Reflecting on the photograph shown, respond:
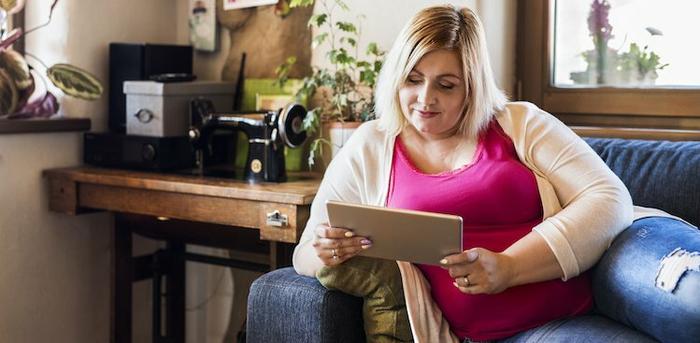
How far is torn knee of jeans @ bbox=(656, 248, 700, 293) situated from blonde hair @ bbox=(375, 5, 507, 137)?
498mm

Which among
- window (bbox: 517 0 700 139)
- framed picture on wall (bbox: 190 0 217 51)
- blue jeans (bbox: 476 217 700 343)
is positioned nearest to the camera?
blue jeans (bbox: 476 217 700 343)

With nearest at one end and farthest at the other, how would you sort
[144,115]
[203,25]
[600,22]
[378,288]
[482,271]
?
[482,271]
[378,288]
[600,22]
[144,115]
[203,25]

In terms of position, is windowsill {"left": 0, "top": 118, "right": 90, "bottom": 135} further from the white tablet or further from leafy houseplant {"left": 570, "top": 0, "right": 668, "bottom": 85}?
leafy houseplant {"left": 570, "top": 0, "right": 668, "bottom": 85}

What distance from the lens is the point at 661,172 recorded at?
6.57 ft

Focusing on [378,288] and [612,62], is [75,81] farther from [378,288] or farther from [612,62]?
[612,62]

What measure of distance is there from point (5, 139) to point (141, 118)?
38cm

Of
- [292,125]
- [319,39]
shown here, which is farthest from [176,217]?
[319,39]

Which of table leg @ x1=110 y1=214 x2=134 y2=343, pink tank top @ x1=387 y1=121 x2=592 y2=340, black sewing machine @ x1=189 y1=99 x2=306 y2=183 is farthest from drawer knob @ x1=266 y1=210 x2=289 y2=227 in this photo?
table leg @ x1=110 y1=214 x2=134 y2=343

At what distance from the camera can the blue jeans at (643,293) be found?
153 centimetres

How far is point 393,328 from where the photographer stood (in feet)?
5.99

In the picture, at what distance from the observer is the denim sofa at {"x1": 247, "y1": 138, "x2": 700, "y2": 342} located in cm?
183

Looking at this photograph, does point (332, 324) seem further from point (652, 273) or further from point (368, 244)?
point (652, 273)

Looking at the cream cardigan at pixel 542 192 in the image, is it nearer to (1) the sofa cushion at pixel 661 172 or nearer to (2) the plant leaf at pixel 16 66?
(1) the sofa cushion at pixel 661 172

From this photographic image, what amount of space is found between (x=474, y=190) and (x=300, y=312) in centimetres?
42
